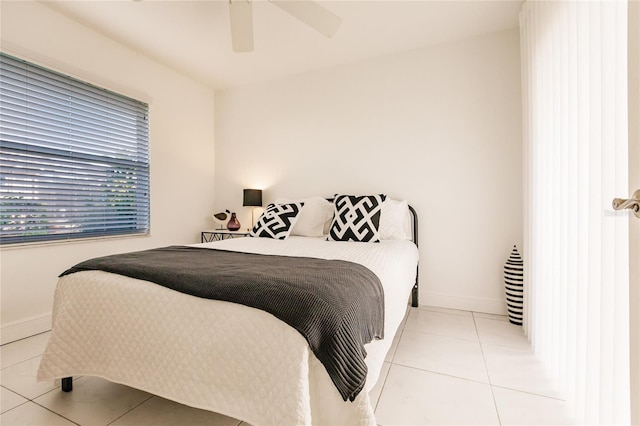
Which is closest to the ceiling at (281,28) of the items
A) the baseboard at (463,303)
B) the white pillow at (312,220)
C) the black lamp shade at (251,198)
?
the black lamp shade at (251,198)

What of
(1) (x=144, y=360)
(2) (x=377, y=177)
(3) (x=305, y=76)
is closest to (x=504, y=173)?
(2) (x=377, y=177)

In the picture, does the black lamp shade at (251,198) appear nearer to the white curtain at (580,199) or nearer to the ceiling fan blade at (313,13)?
the ceiling fan blade at (313,13)

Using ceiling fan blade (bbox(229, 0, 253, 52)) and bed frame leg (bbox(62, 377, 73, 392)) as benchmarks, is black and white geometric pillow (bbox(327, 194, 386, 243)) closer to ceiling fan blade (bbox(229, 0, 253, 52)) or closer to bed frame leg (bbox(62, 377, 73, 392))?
ceiling fan blade (bbox(229, 0, 253, 52))

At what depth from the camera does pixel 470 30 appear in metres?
2.64

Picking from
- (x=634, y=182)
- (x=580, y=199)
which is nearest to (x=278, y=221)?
(x=580, y=199)

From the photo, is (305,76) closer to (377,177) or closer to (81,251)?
(377,177)

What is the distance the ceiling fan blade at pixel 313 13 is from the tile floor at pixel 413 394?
218 centimetres

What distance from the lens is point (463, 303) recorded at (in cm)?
279

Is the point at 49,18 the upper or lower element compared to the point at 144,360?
upper

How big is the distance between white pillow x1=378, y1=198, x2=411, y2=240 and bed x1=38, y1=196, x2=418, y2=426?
0.87 m

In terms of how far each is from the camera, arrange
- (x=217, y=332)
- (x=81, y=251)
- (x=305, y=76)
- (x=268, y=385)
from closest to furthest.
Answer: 1. (x=268, y=385)
2. (x=217, y=332)
3. (x=81, y=251)
4. (x=305, y=76)

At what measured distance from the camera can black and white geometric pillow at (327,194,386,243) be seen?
255 centimetres

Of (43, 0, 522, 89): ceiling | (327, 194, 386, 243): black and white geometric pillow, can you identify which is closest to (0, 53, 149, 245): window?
(43, 0, 522, 89): ceiling

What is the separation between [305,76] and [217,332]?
3038mm
